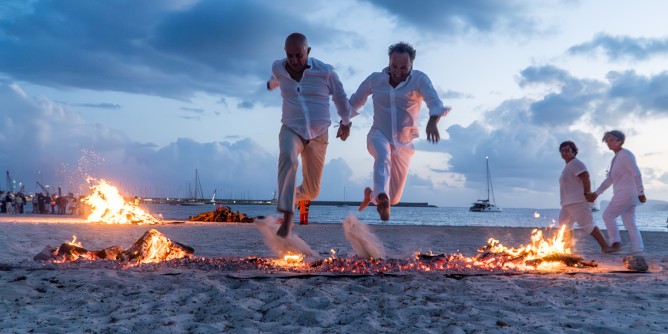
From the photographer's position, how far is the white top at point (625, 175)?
992 cm

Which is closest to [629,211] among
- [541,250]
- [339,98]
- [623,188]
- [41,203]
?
[623,188]

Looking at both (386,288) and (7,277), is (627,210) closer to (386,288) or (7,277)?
(386,288)

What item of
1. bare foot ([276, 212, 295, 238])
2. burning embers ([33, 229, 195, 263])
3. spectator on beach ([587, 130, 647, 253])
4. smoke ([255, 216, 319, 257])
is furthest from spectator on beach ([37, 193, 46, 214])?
spectator on beach ([587, 130, 647, 253])

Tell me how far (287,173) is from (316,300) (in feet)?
6.12

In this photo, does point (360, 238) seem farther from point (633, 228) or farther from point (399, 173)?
point (633, 228)

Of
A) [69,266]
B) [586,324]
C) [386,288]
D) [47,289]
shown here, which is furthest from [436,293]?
[69,266]

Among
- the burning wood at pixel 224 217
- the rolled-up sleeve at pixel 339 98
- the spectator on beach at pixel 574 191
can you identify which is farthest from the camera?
the burning wood at pixel 224 217

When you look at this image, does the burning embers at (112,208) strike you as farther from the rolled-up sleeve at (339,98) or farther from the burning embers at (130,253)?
the rolled-up sleeve at (339,98)

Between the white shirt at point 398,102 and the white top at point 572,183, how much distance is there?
419cm

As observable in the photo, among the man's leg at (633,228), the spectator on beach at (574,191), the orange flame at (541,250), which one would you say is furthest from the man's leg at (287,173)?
the man's leg at (633,228)

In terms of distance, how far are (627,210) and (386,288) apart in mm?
5604

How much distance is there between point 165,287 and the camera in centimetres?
651

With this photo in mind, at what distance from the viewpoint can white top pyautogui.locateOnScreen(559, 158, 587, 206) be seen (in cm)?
1047

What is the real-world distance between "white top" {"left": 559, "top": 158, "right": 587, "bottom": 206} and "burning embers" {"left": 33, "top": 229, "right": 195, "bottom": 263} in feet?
23.3
